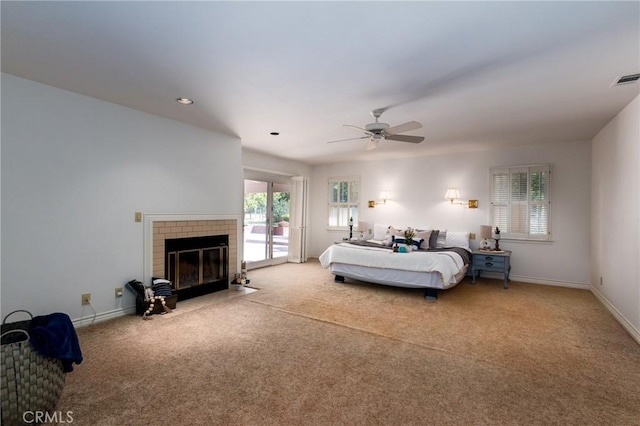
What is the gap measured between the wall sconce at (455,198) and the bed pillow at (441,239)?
70 cm

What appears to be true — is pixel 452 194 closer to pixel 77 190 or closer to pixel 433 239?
pixel 433 239

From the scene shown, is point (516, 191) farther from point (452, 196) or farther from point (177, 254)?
point (177, 254)

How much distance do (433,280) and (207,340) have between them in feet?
10.4

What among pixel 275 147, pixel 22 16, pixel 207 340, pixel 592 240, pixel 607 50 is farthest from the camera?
pixel 275 147

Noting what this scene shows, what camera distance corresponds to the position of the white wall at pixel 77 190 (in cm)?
297

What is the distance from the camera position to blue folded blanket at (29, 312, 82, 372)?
6.15 feet

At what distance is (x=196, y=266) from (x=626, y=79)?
554cm

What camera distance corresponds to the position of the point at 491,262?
18.0 feet

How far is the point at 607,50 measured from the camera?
2.38 m

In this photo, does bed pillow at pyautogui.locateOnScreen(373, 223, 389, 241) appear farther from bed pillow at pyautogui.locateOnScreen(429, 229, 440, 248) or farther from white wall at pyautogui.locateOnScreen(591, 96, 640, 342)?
white wall at pyautogui.locateOnScreen(591, 96, 640, 342)

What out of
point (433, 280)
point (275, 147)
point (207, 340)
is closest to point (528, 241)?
point (433, 280)

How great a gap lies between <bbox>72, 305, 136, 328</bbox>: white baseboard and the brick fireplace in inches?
17.7

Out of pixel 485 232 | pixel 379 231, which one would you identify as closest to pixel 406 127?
pixel 485 232

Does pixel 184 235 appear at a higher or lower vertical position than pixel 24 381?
higher
